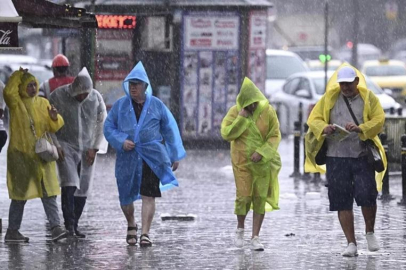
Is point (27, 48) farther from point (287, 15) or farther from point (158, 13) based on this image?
point (158, 13)

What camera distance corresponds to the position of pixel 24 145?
13.0m

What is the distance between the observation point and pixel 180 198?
57.2ft

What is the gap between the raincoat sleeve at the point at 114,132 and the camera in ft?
42.1

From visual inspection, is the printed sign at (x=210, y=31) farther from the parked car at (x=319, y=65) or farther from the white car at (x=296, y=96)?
the parked car at (x=319, y=65)

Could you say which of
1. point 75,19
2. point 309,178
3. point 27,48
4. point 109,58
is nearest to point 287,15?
point 27,48

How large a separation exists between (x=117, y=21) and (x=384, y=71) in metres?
15.7

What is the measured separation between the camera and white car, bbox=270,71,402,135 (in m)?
30.4

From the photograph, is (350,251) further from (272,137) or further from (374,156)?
(272,137)

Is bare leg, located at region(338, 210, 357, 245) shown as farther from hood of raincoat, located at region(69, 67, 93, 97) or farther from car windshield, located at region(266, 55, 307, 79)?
car windshield, located at region(266, 55, 307, 79)

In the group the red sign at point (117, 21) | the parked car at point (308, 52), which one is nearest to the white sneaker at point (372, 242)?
the red sign at point (117, 21)

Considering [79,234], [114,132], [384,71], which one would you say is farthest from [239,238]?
[384,71]

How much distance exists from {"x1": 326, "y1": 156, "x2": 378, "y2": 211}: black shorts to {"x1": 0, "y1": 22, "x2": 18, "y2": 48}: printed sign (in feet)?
10.3

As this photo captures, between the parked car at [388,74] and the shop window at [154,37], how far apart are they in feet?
41.9

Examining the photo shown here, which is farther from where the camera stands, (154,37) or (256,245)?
(154,37)
